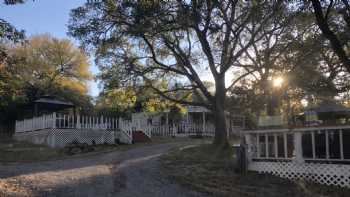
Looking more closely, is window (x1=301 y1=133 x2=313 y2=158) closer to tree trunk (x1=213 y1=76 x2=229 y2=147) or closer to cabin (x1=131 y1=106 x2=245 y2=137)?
tree trunk (x1=213 y1=76 x2=229 y2=147)

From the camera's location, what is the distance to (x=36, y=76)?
143 feet

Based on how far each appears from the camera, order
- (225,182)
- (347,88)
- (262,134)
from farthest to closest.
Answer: (347,88)
(262,134)
(225,182)

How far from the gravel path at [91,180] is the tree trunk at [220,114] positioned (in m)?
5.97

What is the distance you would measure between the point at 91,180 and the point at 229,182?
421 centimetres

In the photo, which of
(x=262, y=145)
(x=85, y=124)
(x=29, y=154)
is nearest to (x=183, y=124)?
(x=85, y=124)

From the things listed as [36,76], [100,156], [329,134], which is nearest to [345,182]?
[329,134]

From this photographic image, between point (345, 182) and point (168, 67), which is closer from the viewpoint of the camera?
point (345, 182)

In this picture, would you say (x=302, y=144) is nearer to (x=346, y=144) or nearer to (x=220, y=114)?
(x=346, y=144)

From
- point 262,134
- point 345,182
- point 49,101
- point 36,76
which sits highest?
point 36,76

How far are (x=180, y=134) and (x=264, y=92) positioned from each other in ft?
27.0

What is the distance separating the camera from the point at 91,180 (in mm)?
12664

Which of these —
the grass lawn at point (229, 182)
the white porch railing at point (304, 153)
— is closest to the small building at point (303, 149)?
the white porch railing at point (304, 153)

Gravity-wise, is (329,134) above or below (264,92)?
below

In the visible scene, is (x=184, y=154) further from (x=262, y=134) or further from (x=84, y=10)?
(x=84, y=10)
